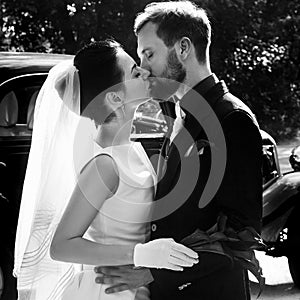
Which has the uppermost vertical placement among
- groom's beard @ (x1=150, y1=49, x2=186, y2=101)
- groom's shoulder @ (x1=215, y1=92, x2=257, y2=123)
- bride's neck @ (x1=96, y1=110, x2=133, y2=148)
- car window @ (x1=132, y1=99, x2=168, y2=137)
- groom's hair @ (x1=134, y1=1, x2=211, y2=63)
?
groom's hair @ (x1=134, y1=1, x2=211, y2=63)

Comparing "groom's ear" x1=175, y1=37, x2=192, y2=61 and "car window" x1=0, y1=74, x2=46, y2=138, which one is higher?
"groom's ear" x1=175, y1=37, x2=192, y2=61

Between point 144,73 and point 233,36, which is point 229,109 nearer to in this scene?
point 144,73

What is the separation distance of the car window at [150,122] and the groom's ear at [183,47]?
10.2ft

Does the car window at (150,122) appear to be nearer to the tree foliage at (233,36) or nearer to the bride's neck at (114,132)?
the bride's neck at (114,132)

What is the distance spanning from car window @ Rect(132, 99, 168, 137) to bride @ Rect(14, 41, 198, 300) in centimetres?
292

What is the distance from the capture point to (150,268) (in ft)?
7.93

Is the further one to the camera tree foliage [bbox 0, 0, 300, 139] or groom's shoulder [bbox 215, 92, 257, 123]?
tree foliage [bbox 0, 0, 300, 139]

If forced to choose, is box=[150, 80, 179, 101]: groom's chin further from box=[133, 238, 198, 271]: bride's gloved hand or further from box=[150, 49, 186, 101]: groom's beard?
box=[133, 238, 198, 271]: bride's gloved hand

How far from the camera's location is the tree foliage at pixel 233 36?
16109 millimetres

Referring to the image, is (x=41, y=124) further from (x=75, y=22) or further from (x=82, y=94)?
(x=75, y=22)

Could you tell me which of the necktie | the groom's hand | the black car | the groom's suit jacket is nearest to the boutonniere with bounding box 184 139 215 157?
the groom's suit jacket

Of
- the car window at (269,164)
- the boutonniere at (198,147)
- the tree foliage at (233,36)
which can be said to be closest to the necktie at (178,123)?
the boutonniere at (198,147)

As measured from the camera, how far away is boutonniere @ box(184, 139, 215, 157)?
94.3 inches

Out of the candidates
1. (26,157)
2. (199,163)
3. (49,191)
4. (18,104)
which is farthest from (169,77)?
(18,104)
